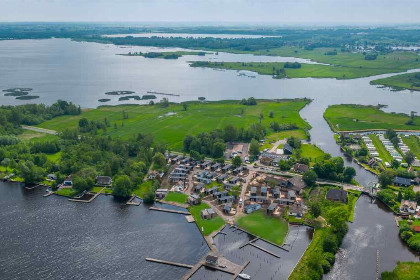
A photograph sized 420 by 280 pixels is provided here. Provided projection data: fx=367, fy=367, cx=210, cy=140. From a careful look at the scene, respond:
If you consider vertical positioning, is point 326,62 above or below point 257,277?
above

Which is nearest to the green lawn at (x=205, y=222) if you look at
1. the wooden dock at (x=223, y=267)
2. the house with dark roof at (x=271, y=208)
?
the wooden dock at (x=223, y=267)

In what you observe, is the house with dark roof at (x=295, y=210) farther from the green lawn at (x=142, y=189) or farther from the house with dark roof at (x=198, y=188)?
the green lawn at (x=142, y=189)

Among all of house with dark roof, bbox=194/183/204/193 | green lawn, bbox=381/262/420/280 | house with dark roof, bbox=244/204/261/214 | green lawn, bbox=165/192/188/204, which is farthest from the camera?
house with dark roof, bbox=194/183/204/193

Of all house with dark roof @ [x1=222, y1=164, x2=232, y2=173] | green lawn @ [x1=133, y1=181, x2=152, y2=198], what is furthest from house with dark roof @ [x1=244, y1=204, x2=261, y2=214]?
green lawn @ [x1=133, y1=181, x2=152, y2=198]

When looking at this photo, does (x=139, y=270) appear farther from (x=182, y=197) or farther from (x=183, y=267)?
(x=182, y=197)

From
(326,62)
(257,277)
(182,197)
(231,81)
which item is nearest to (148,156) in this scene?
(182,197)

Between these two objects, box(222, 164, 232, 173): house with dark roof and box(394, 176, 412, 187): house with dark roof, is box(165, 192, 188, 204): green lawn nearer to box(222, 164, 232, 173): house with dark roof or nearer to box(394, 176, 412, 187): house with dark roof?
box(222, 164, 232, 173): house with dark roof

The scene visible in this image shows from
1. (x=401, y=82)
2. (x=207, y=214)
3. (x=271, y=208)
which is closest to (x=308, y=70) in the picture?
(x=401, y=82)
